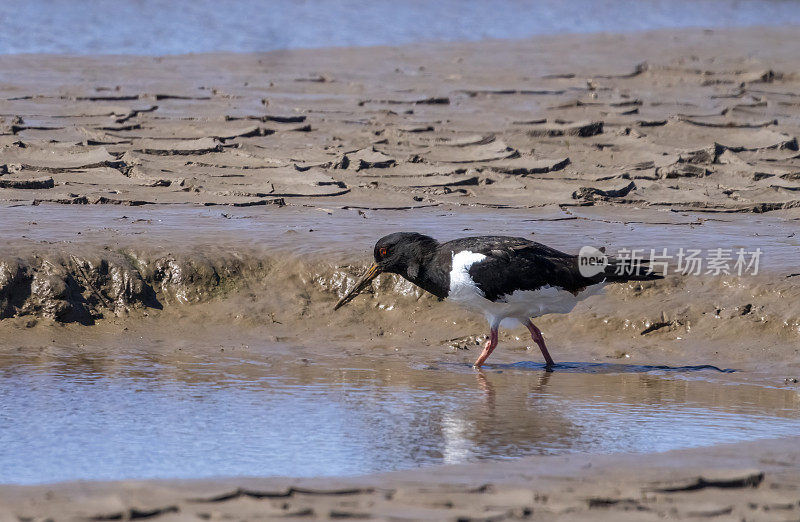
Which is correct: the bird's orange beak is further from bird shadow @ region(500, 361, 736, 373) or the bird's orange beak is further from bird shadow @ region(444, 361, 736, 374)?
bird shadow @ region(500, 361, 736, 373)

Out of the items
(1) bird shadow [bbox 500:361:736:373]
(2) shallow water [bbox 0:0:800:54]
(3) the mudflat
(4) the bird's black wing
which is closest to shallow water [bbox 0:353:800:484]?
(1) bird shadow [bbox 500:361:736:373]

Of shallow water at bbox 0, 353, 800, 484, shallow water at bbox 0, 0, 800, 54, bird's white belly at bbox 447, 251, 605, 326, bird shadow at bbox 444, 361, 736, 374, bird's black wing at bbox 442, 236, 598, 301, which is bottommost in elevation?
shallow water at bbox 0, 353, 800, 484

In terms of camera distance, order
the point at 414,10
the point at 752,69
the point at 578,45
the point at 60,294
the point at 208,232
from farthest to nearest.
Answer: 1. the point at 414,10
2. the point at 578,45
3. the point at 752,69
4. the point at 208,232
5. the point at 60,294

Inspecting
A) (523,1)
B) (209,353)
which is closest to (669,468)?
Result: (209,353)

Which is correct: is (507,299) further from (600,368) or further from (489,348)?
(600,368)

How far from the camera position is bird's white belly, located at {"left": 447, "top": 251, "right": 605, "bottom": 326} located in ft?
20.7

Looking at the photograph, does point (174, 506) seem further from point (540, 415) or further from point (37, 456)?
point (540, 415)

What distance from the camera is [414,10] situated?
2214 centimetres

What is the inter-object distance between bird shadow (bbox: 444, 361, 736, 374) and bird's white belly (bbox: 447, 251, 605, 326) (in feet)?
0.86

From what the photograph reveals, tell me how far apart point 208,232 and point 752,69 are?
383 inches

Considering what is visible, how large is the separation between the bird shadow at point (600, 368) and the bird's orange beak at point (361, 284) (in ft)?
2.38

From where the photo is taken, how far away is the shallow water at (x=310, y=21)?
675 inches

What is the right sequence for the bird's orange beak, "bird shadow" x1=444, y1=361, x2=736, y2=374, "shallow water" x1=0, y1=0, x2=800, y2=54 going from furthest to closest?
"shallow water" x1=0, y1=0, x2=800, y2=54 < the bird's orange beak < "bird shadow" x1=444, y1=361, x2=736, y2=374

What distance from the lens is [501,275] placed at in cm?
626
